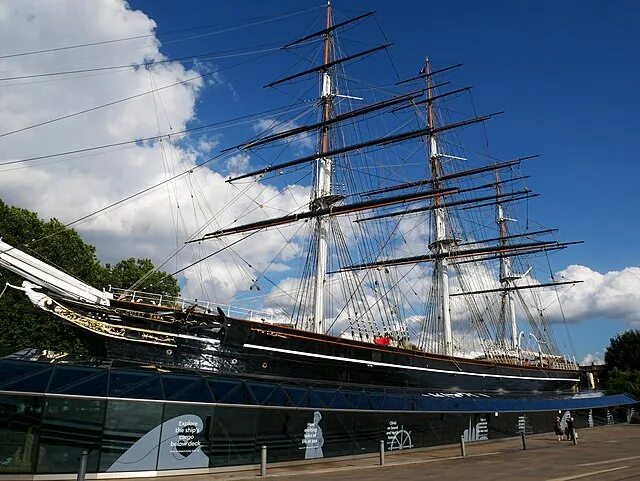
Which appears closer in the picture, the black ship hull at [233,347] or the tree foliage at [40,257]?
the black ship hull at [233,347]

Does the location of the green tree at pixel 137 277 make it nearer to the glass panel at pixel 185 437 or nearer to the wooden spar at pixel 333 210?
the wooden spar at pixel 333 210

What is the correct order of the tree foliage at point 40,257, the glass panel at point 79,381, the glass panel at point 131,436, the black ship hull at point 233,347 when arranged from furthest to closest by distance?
the tree foliage at point 40,257, the black ship hull at point 233,347, the glass panel at point 131,436, the glass panel at point 79,381

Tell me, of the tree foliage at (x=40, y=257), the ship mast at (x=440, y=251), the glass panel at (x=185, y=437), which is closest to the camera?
the glass panel at (x=185, y=437)

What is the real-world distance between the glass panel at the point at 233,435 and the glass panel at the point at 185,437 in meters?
0.24

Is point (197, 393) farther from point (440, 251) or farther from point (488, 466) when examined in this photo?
point (440, 251)

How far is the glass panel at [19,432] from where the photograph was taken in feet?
37.3

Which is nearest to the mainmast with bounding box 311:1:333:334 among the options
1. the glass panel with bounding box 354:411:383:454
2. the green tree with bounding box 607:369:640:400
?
the glass panel with bounding box 354:411:383:454

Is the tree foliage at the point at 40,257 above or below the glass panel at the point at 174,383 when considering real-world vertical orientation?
above

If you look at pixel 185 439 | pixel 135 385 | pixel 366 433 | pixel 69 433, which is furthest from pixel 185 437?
pixel 366 433

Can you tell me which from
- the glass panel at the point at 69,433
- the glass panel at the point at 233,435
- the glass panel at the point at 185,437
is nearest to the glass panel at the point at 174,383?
the glass panel at the point at 185,437

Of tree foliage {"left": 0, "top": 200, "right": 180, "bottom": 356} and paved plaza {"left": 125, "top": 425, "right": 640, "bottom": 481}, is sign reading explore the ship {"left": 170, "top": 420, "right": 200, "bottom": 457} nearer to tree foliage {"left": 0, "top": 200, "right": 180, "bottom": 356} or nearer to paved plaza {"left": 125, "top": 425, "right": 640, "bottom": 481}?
paved plaza {"left": 125, "top": 425, "right": 640, "bottom": 481}

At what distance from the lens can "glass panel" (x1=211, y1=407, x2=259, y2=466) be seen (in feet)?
47.5

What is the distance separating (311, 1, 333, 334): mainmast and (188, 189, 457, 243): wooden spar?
0.57 metres

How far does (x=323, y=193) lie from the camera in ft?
101
